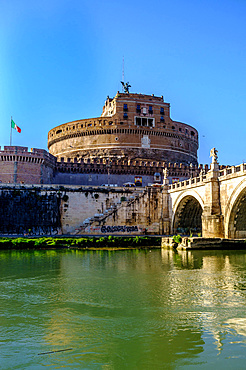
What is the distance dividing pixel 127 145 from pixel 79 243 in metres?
36.1

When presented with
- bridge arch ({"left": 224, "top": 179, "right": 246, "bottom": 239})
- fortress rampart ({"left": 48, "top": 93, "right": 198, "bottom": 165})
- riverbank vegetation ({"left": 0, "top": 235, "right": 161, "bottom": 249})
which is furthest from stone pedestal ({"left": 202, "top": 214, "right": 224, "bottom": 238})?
fortress rampart ({"left": 48, "top": 93, "right": 198, "bottom": 165})

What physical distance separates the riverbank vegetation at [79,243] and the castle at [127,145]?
20.6 metres

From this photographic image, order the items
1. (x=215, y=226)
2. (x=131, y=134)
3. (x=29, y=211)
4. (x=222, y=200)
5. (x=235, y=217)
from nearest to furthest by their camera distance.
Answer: (x=235, y=217), (x=215, y=226), (x=222, y=200), (x=29, y=211), (x=131, y=134)

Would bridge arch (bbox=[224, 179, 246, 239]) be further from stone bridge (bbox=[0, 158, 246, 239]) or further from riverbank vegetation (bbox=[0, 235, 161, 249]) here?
riverbank vegetation (bbox=[0, 235, 161, 249])

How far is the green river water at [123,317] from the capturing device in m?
8.36

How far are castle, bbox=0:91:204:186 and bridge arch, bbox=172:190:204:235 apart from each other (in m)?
13.5

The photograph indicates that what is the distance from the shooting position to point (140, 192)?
46.6 m

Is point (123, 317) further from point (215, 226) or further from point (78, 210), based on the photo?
point (78, 210)

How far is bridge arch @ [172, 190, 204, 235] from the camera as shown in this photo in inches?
1660

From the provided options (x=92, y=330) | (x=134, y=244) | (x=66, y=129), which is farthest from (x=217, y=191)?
(x=66, y=129)

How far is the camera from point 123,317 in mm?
11594

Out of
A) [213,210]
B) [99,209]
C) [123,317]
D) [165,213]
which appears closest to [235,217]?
[213,210]

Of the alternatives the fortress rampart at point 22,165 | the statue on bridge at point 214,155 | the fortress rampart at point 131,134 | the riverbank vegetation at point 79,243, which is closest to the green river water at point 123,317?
the riverbank vegetation at point 79,243

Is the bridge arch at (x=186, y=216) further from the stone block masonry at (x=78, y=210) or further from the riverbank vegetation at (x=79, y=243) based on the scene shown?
the riverbank vegetation at (x=79, y=243)
